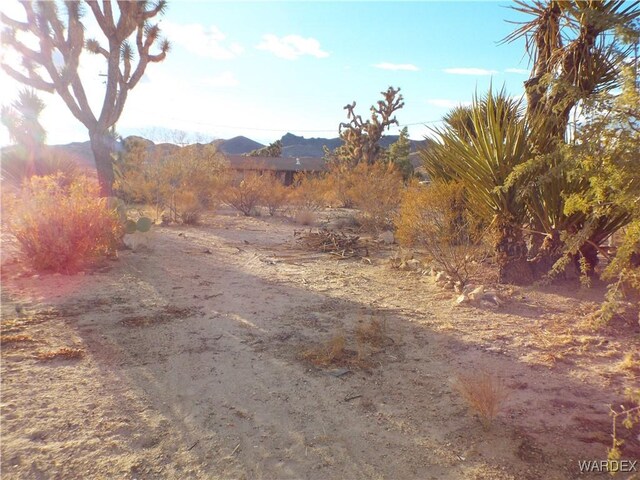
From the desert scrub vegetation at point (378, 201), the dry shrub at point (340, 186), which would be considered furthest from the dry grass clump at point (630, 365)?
the dry shrub at point (340, 186)

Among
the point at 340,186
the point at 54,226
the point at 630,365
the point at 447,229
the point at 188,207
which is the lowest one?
the point at 630,365

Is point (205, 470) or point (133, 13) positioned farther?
point (133, 13)

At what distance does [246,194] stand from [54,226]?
11.4 metres

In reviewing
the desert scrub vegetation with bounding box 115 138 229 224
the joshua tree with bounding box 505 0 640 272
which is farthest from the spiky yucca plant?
the desert scrub vegetation with bounding box 115 138 229 224

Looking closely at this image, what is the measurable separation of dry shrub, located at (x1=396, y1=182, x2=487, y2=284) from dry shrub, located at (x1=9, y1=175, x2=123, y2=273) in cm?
512

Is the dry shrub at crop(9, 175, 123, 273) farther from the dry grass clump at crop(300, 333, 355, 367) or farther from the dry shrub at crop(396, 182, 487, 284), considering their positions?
the dry shrub at crop(396, 182, 487, 284)

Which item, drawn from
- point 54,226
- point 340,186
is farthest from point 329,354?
point 340,186

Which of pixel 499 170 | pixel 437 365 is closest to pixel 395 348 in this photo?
pixel 437 365

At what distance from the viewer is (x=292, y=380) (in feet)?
13.4

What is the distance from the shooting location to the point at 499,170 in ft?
21.3

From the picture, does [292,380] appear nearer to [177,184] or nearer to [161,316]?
[161,316]

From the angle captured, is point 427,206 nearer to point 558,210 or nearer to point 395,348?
point 558,210

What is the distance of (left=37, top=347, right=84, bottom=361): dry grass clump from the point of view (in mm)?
4343

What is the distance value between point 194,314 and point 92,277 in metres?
2.48
